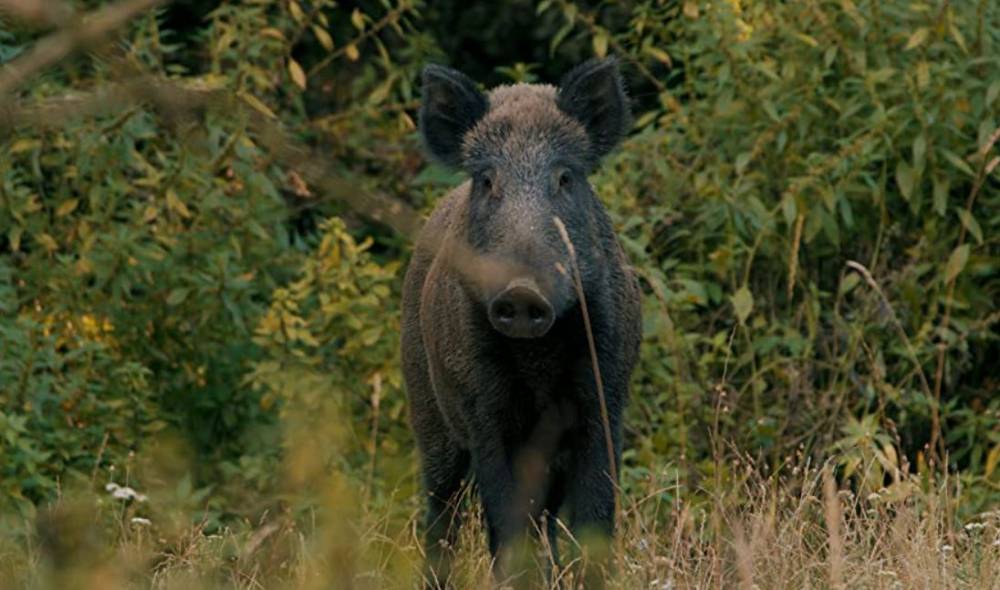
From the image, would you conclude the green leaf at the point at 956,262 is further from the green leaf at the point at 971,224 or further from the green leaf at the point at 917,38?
the green leaf at the point at 917,38

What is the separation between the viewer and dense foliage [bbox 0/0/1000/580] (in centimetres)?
632

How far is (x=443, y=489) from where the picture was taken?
5367 millimetres

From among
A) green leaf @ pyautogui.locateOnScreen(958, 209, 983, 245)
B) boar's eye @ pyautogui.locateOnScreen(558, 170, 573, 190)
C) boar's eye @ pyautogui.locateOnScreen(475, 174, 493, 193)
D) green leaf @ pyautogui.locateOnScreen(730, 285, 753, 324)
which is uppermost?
boar's eye @ pyautogui.locateOnScreen(558, 170, 573, 190)

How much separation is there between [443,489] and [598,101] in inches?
49.3

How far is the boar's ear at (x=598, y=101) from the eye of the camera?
5.02 metres

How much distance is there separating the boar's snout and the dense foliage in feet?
6.08

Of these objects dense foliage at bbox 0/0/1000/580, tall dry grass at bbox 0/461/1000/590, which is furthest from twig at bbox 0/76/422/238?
dense foliage at bbox 0/0/1000/580

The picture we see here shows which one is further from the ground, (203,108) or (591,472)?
(203,108)

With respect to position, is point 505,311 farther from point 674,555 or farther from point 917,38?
point 917,38

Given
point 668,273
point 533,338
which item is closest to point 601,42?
point 668,273

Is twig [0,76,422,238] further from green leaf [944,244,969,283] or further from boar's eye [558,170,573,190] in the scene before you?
green leaf [944,244,969,283]

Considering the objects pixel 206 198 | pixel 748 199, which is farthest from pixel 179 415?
pixel 748 199

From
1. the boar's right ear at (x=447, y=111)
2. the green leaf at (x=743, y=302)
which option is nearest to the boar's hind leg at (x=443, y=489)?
the boar's right ear at (x=447, y=111)

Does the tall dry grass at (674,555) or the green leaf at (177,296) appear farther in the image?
the green leaf at (177,296)
